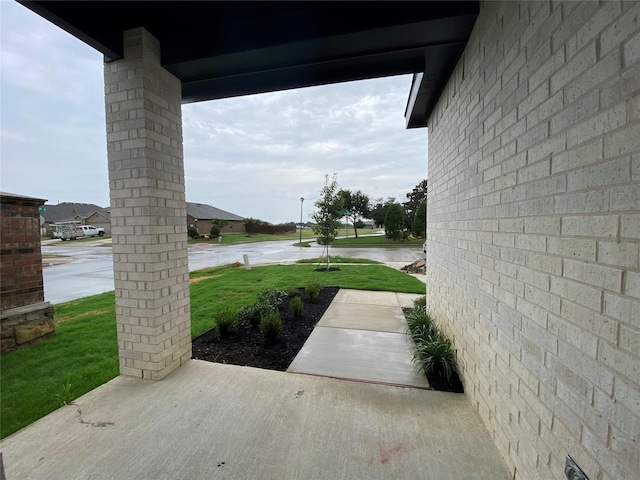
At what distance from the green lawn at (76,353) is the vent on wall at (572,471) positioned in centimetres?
362

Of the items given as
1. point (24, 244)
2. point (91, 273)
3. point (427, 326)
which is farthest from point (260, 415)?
point (91, 273)

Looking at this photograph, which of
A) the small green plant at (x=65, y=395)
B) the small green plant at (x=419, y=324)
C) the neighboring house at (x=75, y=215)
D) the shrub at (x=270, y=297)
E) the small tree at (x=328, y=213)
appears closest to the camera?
the small green plant at (x=65, y=395)

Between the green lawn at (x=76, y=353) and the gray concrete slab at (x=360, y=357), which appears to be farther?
the gray concrete slab at (x=360, y=357)

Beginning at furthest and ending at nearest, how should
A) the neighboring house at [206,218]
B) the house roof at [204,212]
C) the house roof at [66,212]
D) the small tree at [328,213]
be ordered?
the house roof at [66,212] → the house roof at [204,212] → the neighboring house at [206,218] → the small tree at [328,213]

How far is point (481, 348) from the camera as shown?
2338 millimetres

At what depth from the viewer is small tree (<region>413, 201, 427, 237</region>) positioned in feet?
79.9

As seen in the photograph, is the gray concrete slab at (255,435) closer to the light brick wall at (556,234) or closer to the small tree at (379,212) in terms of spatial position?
the light brick wall at (556,234)

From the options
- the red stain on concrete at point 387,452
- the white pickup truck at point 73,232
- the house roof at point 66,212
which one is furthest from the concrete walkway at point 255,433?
the house roof at point 66,212

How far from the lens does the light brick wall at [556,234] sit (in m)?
1.02

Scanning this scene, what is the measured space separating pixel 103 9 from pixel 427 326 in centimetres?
512

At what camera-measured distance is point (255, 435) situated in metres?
2.12

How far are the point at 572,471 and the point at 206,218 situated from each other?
46.8 metres

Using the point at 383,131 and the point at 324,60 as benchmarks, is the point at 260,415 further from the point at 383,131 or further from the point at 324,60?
the point at 383,131

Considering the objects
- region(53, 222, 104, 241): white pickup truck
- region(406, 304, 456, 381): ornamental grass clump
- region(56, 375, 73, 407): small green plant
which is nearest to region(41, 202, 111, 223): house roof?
region(53, 222, 104, 241): white pickup truck
